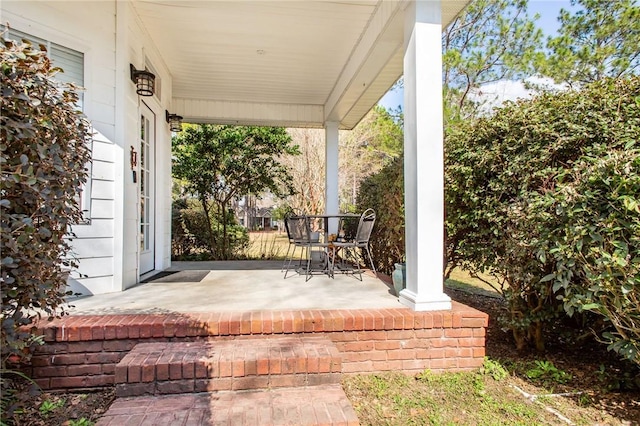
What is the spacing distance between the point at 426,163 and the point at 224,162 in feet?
20.9

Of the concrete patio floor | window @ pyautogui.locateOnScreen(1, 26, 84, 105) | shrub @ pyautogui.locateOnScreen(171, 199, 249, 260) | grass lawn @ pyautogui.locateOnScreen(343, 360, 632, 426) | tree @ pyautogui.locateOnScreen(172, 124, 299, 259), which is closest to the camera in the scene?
grass lawn @ pyautogui.locateOnScreen(343, 360, 632, 426)

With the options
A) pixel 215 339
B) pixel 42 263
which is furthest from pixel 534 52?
pixel 42 263

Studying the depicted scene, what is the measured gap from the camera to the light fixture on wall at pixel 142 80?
378cm

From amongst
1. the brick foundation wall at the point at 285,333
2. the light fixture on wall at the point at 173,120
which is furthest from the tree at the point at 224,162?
the brick foundation wall at the point at 285,333

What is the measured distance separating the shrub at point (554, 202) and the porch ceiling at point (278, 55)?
1222mm

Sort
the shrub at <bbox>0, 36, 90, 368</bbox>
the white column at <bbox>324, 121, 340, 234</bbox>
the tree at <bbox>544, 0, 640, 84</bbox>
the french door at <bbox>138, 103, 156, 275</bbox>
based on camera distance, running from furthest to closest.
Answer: the tree at <bbox>544, 0, 640, 84</bbox>, the white column at <bbox>324, 121, 340, 234</bbox>, the french door at <bbox>138, 103, 156, 275</bbox>, the shrub at <bbox>0, 36, 90, 368</bbox>

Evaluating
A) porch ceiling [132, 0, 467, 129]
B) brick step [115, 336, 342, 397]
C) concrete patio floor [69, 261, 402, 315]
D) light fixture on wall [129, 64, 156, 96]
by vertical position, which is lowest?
brick step [115, 336, 342, 397]

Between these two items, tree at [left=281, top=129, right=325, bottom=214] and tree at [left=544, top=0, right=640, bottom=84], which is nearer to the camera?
tree at [left=544, top=0, right=640, bottom=84]

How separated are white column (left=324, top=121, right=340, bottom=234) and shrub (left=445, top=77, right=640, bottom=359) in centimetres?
308

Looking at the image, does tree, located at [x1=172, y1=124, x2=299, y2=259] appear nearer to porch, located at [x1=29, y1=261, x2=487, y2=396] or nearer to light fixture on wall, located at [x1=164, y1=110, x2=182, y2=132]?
light fixture on wall, located at [x1=164, y1=110, x2=182, y2=132]

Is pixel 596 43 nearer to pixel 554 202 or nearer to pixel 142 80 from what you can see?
pixel 554 202

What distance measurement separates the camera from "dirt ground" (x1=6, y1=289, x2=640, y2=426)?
2062mm

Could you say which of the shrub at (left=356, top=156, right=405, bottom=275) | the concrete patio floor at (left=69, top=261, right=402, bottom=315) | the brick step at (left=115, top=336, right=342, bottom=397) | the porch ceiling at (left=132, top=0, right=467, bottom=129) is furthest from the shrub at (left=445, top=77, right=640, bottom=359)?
the brick step at (left=115, top=336, right=342, bottom=397)

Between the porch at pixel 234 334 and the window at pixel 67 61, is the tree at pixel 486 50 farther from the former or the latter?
the window at pixel 67 61
